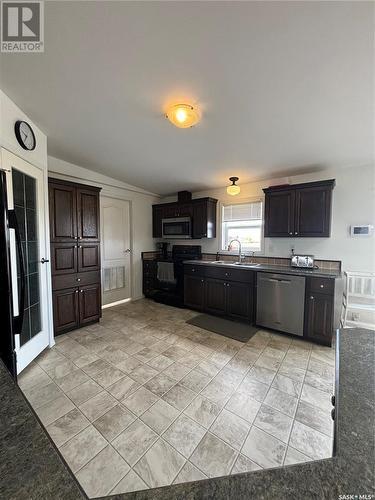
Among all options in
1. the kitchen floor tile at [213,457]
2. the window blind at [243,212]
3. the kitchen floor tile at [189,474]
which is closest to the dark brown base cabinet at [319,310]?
the window blind at [243,212]

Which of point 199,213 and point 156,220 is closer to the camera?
point 199,213

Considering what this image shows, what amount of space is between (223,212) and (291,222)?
1.38m

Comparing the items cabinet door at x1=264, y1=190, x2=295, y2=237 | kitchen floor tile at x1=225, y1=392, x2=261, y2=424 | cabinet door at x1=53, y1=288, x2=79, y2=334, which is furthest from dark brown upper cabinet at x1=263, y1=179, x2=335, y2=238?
cabinet door at x1=53, y1=288, x2=79, y2=334

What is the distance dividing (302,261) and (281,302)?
2.43 ft

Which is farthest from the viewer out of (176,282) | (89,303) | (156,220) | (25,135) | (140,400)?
(156,220)

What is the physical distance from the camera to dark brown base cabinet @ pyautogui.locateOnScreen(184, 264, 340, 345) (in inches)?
103

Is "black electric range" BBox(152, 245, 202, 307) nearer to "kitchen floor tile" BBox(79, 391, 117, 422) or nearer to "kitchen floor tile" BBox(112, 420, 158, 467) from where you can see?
"kitchen floor tile" BBox(79, 391, 117, 422)

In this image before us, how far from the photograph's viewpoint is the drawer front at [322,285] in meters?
2.59

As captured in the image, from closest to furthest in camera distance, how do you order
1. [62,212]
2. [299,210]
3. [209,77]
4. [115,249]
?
[209,77], [62,212], [299,210], [115,249]

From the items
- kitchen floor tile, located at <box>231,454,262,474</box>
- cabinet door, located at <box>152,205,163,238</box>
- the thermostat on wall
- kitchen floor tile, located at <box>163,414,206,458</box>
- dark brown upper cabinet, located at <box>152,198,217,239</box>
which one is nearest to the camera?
kitchen floor tile, located at <box>231,454,262,474</box>

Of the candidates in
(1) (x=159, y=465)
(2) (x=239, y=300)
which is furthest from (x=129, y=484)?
(2) (x=239, y=300)

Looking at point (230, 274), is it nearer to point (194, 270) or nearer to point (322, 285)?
point (194, 270)

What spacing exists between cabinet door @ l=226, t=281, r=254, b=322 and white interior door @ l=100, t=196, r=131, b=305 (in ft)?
7.36

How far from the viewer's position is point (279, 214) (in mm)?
3291
